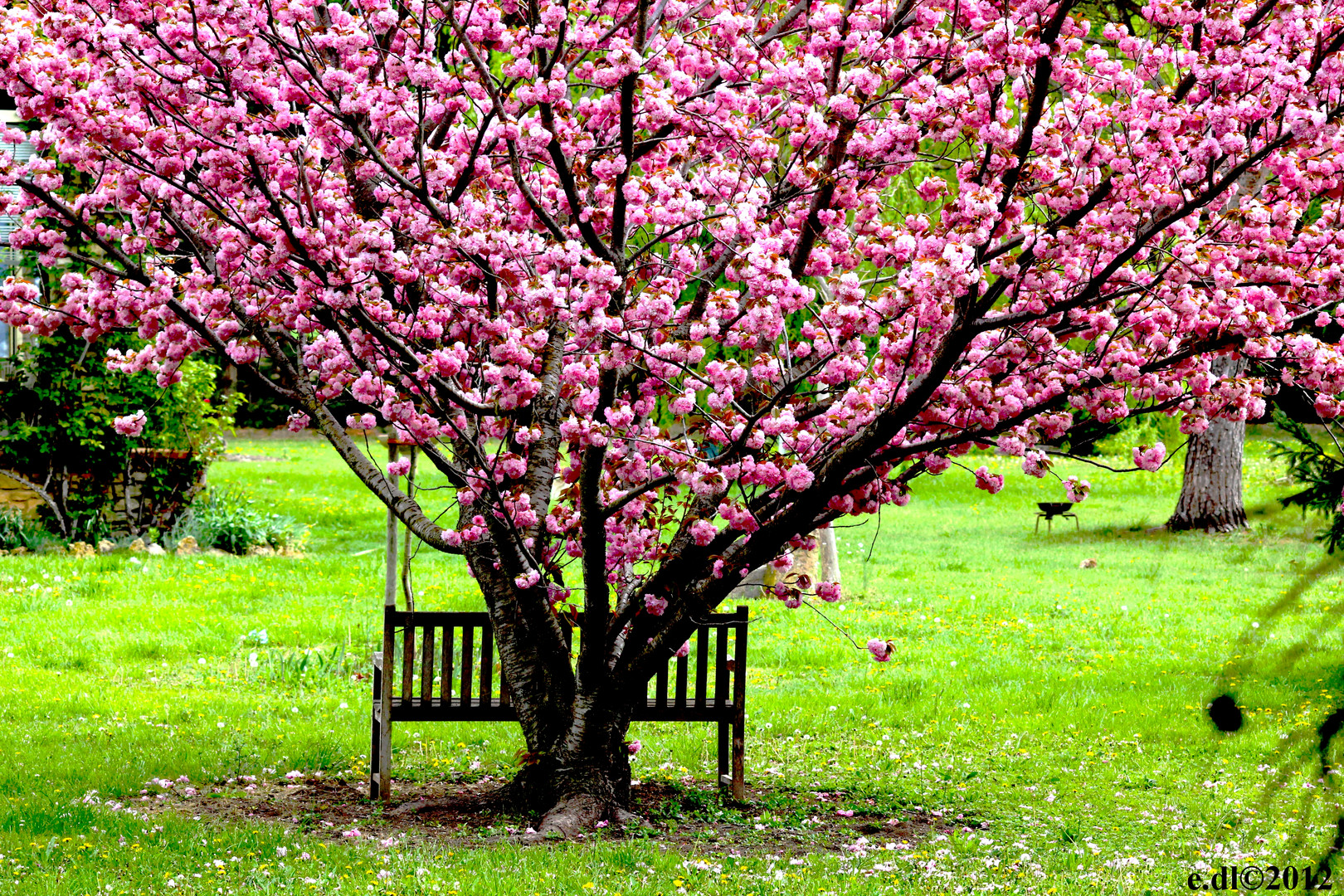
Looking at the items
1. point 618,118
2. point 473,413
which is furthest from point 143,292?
point 618,118

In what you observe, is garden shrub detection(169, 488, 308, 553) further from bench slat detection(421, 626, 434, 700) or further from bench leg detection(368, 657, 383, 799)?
bench slat detection(421, 626, 434, 700)

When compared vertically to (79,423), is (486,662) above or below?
below

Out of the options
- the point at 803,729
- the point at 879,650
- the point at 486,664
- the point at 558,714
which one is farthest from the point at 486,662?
the point at 803,729

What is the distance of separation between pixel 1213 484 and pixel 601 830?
46.4 feet

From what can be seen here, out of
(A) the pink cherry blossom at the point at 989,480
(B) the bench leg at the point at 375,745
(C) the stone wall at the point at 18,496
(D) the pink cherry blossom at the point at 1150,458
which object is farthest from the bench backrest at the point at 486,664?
(C) the stone wall at the point at 18,496

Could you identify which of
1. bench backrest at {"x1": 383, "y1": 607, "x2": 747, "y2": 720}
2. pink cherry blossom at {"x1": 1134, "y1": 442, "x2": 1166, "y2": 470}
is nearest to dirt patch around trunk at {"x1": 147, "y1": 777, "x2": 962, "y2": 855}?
bench backrest at {"x1": 383, "y1": 607, "x2": 747, "y2": 720}

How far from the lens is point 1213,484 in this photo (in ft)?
58.1

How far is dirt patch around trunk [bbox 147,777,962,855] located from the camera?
230 inches

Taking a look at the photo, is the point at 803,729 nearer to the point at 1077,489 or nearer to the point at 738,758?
the point at 738,758

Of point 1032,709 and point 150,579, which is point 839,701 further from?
point 150,579

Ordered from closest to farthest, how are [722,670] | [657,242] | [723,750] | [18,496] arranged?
[657,242] → [722,670] → [723,750] → [18,496]

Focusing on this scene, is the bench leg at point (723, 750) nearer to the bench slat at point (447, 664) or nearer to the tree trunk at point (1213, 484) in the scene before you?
the bench slat at point (447, 664)

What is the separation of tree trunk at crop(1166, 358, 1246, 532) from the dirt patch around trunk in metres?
12.6

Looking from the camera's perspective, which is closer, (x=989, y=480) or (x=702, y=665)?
(x=989, y=480)
